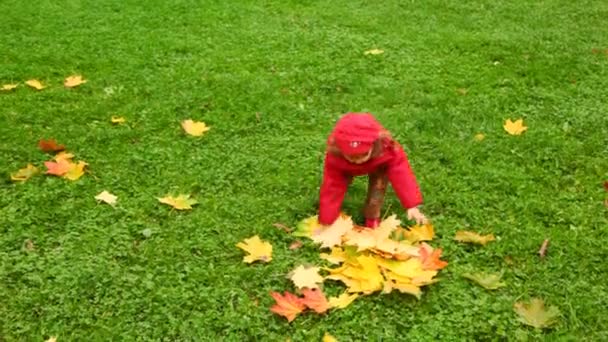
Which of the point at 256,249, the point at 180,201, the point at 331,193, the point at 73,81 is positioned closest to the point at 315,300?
the point at 256,249

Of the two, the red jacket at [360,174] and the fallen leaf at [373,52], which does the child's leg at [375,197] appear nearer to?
the red jacket at [360,174]

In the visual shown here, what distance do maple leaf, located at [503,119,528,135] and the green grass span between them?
0.05m

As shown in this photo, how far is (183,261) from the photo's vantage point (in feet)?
10.4

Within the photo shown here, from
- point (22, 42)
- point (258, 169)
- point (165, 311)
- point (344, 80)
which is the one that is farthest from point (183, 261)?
point (22, 42)

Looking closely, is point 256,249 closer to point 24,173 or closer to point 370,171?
point 370,171

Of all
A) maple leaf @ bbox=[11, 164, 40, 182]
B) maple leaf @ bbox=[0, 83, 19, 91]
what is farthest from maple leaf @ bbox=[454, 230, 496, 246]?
maple leaf @ bbox=[0, 83, 19, 91]

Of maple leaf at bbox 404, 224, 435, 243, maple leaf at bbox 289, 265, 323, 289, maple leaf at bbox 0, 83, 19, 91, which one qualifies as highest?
maple leaf at bbox 404, 224, 435, 243

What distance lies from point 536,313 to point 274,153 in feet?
5.95

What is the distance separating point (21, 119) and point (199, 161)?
1.32 m

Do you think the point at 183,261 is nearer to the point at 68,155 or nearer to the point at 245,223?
the point at 245,223

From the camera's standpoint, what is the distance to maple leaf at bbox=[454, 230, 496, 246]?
323 centimetres

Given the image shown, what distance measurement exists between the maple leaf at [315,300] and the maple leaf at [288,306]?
0.09 feet

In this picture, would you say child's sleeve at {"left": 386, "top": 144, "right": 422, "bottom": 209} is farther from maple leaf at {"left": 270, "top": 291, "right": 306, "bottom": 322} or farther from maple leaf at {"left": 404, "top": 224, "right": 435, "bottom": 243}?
maple leaf at {"left": 270, "top": 291, "right": 306, "bottom": 322}

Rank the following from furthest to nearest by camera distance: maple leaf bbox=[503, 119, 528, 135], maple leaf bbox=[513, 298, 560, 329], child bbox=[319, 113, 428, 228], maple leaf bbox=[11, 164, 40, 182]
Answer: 1. maple leaf bbox=[503, 119, 528, 135]
2. maple leaf bbox=[11, 164, 40, 182]
3. child bbox=[319, 113, 428, 228]
4. maple leaf bbox=[513, 298, 560, 329]
